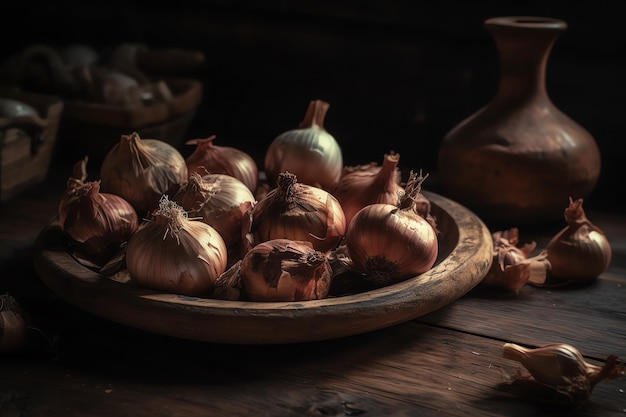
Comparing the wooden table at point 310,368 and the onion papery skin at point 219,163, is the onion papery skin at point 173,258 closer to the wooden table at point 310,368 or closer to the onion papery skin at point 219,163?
the wooden table at point 310,368

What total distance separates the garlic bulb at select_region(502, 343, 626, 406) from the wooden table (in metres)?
0.01

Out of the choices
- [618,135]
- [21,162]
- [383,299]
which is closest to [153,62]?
[21,162]

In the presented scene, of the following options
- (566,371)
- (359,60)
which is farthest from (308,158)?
(359,60)

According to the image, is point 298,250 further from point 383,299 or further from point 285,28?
point 285,28

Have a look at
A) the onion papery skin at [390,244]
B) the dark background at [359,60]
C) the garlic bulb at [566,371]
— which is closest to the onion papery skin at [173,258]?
the onion papery skin at [390,244]

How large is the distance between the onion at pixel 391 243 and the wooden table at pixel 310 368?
0.07 m

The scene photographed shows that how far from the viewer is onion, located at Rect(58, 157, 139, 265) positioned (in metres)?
0.92

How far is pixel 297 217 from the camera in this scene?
0.88m

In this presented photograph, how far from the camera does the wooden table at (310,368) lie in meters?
0.72

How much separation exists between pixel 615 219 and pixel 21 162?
1006mm

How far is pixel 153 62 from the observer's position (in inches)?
67.9

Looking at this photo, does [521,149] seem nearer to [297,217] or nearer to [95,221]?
[297,217]

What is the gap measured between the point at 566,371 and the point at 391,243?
0.70 ft

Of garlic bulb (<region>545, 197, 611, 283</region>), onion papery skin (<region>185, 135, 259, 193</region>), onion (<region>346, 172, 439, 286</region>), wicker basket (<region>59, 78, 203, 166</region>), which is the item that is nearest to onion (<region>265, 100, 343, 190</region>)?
onion papery skin (<region>185, 135, 259, 193</region>)
